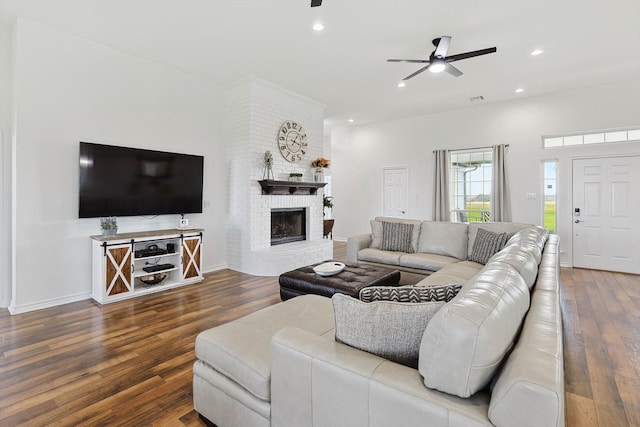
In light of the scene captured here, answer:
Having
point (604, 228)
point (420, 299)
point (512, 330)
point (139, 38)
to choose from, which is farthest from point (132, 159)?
point (604, 228)

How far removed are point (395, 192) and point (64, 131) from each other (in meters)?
6.34

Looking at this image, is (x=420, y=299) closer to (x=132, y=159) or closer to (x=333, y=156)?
(x=132, y=159)

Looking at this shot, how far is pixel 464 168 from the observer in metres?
6.92

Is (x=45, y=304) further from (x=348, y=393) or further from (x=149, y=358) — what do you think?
(x=348, y=393)

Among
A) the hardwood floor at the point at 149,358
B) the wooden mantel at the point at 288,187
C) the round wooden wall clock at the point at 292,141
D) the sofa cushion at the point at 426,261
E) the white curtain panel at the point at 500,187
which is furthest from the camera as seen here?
the white curtain panel at the point at 500,187

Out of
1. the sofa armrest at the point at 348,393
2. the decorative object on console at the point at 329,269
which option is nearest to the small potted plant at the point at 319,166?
the decorative object on console at the point at 329,269

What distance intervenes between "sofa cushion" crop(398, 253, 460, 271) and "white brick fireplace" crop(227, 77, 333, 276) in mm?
1902

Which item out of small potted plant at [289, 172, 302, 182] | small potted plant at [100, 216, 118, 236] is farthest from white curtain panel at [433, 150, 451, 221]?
small potted plant at [100, 216, 118, 236]

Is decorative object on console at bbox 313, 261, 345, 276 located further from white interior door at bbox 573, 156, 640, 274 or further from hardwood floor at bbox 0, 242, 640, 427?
white interior door at bbox 573, 156, 640, 274

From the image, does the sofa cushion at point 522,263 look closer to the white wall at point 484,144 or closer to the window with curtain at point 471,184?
the white wall at point 484,144

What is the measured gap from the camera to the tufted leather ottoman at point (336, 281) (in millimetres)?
3043

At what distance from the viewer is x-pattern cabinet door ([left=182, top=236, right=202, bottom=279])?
4.46 m

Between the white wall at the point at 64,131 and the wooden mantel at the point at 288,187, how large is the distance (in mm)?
1532

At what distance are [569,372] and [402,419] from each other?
6.92 feet
